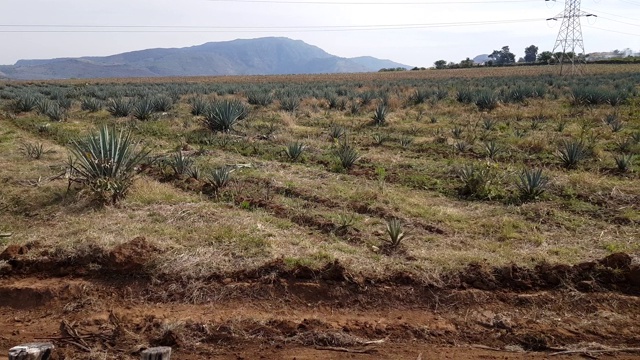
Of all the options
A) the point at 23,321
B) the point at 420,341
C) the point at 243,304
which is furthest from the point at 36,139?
the point at 420,341

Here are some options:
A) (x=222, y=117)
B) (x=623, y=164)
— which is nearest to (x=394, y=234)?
(x=623, y=164)

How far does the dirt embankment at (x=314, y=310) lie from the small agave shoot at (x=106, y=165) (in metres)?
1.83

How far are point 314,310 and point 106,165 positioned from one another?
4.47m

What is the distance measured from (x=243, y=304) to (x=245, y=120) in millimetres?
12017

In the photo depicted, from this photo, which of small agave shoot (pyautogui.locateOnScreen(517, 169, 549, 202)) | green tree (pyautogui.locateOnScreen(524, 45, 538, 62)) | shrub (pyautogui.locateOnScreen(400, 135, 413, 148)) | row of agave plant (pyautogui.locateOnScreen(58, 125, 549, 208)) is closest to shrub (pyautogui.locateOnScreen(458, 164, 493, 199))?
row of agave plant (pyautogui.locateOnScreen(58, 125, 549, 208))

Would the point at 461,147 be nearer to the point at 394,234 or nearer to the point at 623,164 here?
the point at 623,164

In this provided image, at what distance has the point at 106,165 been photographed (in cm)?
757

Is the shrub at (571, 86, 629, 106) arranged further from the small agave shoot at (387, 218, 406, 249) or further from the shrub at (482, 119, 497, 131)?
the small agave shoot at (387, 218, 406, 249)

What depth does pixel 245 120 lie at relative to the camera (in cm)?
1627

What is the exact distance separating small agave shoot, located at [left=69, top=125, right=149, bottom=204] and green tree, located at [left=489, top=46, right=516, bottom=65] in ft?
352

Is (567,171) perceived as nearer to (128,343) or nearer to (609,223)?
(609,223)

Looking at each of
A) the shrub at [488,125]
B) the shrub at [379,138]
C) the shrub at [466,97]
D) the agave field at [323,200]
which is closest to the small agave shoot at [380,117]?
the agave field at [323,200]

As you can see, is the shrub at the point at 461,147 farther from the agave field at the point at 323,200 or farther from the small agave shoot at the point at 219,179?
the small agave shoot at the point at 219,179

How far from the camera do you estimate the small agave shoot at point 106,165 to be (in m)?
7.38
